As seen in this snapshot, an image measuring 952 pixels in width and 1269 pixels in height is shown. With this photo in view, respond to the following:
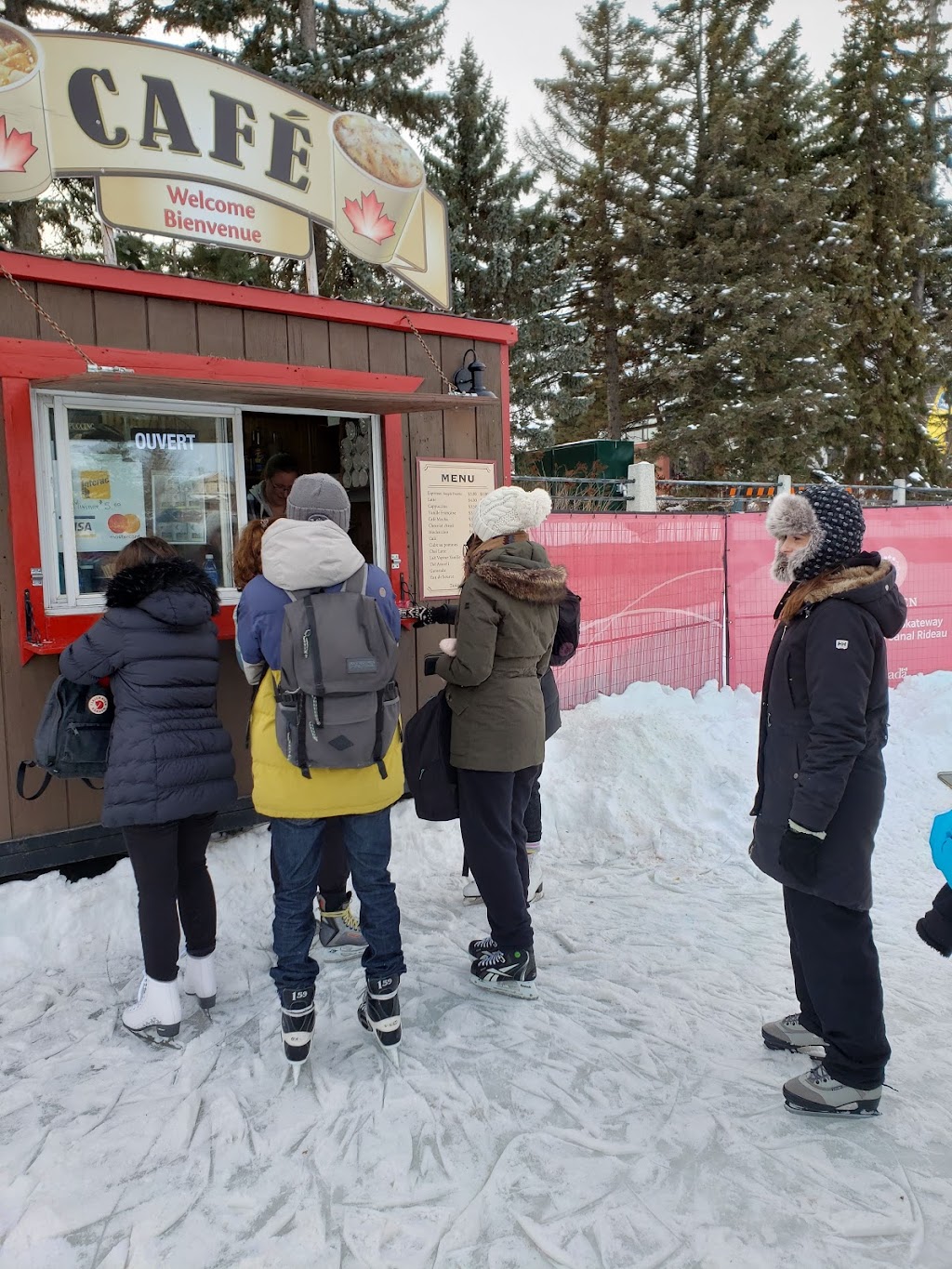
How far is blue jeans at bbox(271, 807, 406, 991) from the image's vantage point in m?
2.89

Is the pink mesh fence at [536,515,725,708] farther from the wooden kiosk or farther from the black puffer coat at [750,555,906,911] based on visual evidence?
the black puffer coat at [750,555,906,911]

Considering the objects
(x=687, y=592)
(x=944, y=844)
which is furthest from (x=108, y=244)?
(x=687, y=592)

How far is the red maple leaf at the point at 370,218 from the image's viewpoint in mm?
4914

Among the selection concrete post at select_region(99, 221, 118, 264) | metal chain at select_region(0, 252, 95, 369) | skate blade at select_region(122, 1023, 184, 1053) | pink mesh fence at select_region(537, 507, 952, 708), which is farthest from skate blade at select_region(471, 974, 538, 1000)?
concrete post at select_region(99, 221, 118, 264)

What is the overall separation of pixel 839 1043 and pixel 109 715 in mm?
2645

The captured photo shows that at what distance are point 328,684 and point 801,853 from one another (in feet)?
4.89

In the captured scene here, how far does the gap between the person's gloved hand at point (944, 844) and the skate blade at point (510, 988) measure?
62.9 inches

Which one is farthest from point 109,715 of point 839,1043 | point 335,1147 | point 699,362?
point 699,362

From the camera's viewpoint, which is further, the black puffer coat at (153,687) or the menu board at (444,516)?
the menu board at (444,516)

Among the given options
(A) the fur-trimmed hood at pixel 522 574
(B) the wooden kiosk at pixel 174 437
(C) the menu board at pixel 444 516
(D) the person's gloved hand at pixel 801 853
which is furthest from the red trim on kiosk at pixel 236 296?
(D) the person's gloved hand at pixel 801 853

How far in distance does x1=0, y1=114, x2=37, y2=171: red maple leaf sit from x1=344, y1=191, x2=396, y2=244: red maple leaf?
1611 mm

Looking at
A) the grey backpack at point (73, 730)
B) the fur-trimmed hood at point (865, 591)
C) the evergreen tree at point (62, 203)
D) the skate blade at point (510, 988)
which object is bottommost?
the skate blade at point (510, 988)

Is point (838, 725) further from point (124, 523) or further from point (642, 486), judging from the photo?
point (642, 486)

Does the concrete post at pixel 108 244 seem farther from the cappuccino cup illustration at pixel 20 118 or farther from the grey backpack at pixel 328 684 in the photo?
the grey backpack at pixel 328 684
